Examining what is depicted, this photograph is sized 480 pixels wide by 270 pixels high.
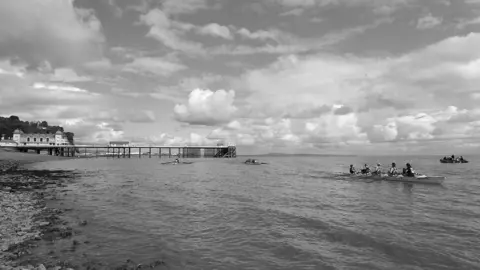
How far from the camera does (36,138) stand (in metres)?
160

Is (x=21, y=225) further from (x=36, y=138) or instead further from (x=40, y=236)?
(x=36, y=138)

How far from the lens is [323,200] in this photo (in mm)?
30047

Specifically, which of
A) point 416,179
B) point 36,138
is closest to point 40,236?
point 416,179

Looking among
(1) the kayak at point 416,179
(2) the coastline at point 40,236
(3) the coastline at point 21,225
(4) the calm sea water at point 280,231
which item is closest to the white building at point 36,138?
(3) the coastline at point 21,225

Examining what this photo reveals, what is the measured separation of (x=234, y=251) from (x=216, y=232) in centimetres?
344

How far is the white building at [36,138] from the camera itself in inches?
5984

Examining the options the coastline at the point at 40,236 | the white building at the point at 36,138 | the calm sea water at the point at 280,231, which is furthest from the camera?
the white building at the point at 36,138

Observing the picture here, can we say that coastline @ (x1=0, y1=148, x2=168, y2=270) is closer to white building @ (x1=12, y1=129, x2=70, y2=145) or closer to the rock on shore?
the rock on shore

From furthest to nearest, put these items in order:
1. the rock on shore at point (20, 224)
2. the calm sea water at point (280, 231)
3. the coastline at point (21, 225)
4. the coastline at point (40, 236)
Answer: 1. the calm sea water at point (280, 231)
2. the rock on shore at point (20, 224)
3. the coastline at point (21, 225)
4. the coastline at point (40, 236)

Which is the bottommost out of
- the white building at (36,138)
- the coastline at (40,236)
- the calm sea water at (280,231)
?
the calm sea water at (280,231)

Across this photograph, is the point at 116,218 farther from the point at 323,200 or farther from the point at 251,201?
the point at 323,200

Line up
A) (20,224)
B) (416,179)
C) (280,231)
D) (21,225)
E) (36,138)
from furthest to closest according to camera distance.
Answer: (36,138), (416,179), (280,231), (20,224), (21,225)

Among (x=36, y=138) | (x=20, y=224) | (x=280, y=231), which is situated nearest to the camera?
(x=20, y=224)

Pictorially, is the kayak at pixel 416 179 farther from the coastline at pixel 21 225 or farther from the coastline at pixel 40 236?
the coastline at pixel 21 225
